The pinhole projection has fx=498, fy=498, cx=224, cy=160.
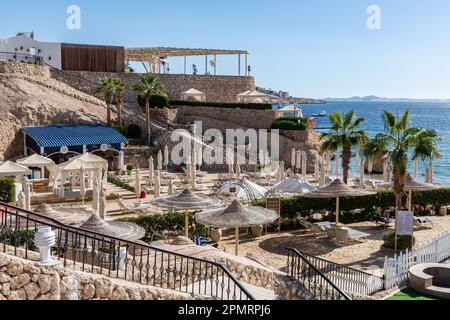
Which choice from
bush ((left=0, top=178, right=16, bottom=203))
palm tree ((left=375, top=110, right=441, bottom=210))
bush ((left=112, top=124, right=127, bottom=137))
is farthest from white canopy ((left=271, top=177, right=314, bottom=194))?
bush ((left=112, top=124, right=127, bottom=137))

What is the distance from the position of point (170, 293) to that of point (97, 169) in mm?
17856

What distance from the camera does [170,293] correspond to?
1005 cm

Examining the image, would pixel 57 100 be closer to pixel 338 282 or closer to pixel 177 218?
pixel 177 218

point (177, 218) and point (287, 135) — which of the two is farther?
point (287, 135)

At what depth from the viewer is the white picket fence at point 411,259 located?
48.8 feet

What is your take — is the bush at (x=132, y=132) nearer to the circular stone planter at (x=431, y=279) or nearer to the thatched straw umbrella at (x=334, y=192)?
the thatched straw umbrella at (x=334, y=192)

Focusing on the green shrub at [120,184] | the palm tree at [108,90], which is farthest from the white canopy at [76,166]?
the palm tree at [108,90]

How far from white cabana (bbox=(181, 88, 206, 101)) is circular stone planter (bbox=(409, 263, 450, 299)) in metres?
39.8

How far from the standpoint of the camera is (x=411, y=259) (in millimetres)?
16125

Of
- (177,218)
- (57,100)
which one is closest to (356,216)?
(177,218)

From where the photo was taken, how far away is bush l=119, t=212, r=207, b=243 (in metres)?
19.4

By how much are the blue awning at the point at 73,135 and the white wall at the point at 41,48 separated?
42.4 feet
